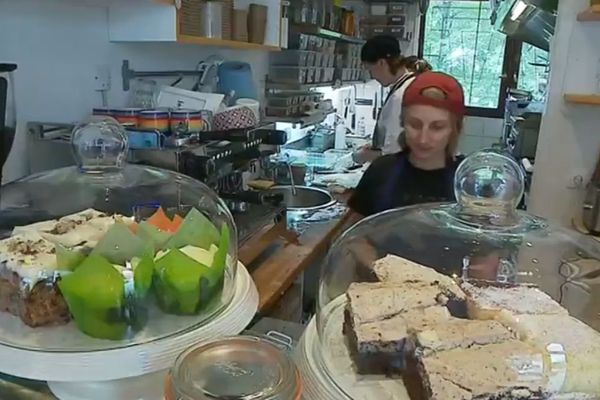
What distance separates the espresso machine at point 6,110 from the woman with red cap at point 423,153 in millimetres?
1002

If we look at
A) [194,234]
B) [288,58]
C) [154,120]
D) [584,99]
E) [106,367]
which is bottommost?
[106,367]

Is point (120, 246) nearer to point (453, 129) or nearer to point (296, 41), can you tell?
point (453, 129)

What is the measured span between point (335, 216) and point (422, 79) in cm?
96

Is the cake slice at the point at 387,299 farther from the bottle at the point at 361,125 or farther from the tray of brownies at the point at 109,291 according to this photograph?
the bottle at the point at 361,125

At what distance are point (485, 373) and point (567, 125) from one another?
1.70 meters

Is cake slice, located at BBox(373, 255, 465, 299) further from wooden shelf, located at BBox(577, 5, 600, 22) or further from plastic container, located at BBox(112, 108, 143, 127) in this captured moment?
wooden shelf, located at BBox(577, 5, 600, 22)

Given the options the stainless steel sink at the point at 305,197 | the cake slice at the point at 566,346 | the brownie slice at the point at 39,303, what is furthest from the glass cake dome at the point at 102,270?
the stainless steel sink at the point at 305,197

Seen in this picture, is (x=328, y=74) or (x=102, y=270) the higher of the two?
(x=328, y=74)

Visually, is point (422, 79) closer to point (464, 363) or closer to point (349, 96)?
point (464, 363)

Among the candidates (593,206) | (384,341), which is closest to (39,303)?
(384,341)

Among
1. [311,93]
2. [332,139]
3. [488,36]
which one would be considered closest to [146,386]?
[311,93]

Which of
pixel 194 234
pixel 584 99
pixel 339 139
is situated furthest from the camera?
pixel 339 139

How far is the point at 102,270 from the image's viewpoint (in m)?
0.73

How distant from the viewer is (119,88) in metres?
1.93
